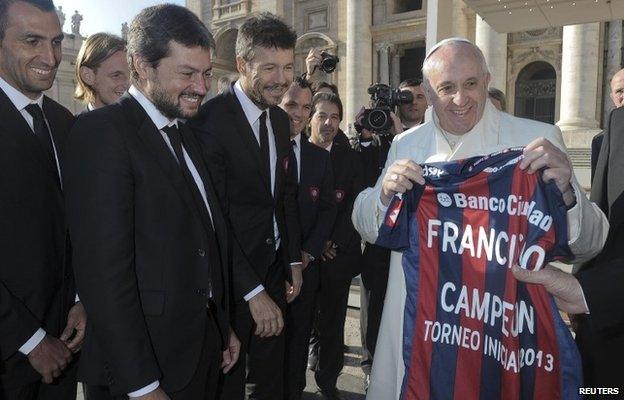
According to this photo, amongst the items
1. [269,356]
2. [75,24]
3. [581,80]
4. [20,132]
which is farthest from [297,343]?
[75,24]

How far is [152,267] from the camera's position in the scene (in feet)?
5.81

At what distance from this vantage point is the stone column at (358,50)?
21859mm

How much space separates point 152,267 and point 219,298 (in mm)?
404

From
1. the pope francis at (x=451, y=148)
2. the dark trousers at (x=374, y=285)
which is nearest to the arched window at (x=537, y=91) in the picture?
the dark trousers at (x=374, y=285)

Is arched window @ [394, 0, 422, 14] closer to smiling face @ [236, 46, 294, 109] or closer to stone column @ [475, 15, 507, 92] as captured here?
stone column @ [475, 15, 507, 92]

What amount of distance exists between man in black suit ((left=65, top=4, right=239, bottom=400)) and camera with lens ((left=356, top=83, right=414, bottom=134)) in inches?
66.2

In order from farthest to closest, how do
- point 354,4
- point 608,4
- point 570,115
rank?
1. point 354,4
2. point 570,115
3. point 608,4

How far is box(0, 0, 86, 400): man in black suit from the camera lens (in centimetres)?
187

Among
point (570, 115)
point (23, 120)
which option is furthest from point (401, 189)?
point (570, 115)

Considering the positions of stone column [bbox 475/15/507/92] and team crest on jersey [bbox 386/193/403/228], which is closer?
team crest on jersey [bbox 386/193/403/228]

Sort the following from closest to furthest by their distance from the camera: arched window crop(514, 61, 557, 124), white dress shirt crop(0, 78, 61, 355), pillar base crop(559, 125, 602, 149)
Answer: white dress shirt crop(0, 78, 61, 355), pillar base crop(559, 125, 602, 149), arched window crop(514, 61, 557, 124)

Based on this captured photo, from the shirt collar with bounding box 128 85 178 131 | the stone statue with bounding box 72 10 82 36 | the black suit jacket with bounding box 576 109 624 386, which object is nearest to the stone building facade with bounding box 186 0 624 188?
the black suit jacket with bounding box 576 109 624 386

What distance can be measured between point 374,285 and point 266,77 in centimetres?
183

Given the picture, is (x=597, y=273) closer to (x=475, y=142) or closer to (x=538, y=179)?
(x=538, y=179)
